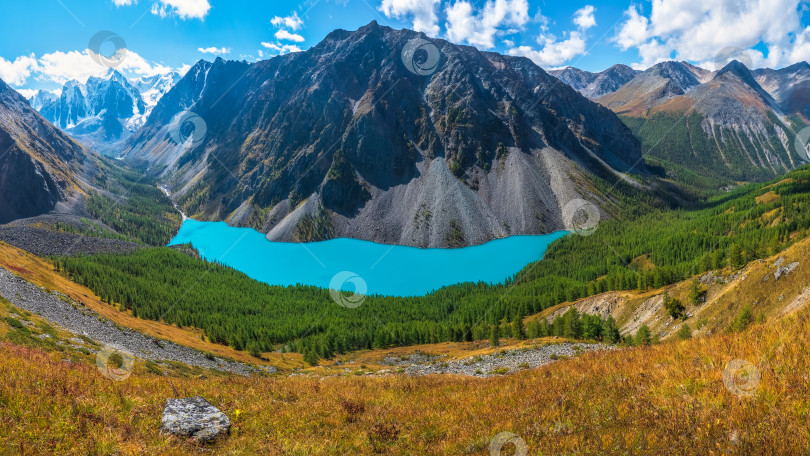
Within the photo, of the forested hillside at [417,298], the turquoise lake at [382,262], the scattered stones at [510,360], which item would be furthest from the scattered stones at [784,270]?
the turquoise lake at [382,262]

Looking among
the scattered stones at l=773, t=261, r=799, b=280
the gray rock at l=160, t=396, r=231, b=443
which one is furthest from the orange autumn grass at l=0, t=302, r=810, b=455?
the scattered stones at l=773, t=261, r=799, b=280

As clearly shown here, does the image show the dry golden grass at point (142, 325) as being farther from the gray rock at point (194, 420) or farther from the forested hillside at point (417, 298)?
the gray rock at point (194, 420)

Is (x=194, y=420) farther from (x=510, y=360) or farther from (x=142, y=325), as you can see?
(x=142, y=325)

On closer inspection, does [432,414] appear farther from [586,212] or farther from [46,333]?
[586,212]

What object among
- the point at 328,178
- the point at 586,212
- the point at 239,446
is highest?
the point at 328,178

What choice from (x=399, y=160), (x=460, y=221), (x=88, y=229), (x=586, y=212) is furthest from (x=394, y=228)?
(x=88, y=229)

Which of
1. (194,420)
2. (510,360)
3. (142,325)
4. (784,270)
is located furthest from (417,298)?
(194,420)

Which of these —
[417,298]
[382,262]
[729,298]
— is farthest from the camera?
[382,262]
